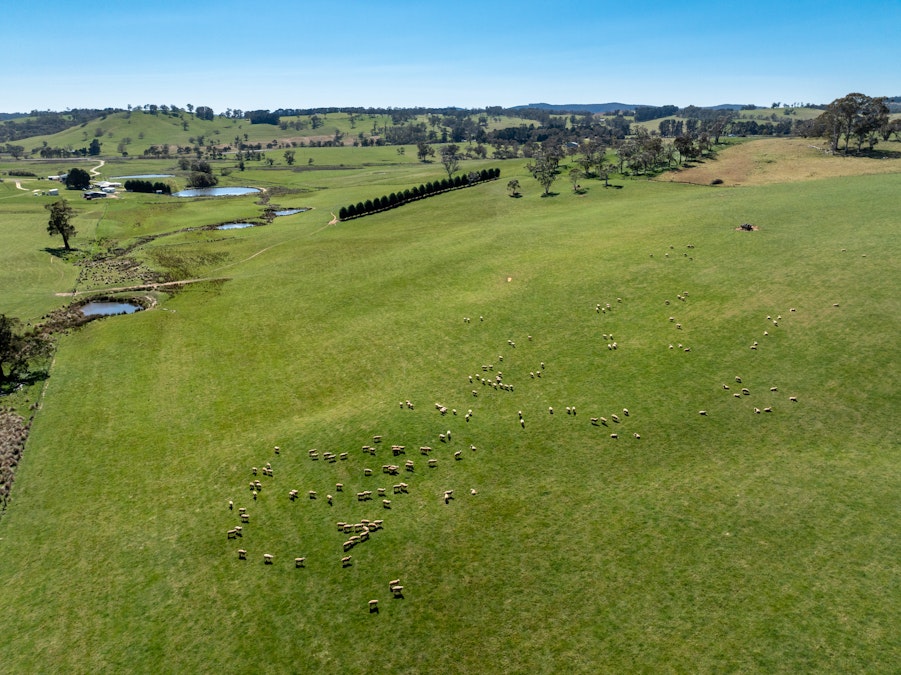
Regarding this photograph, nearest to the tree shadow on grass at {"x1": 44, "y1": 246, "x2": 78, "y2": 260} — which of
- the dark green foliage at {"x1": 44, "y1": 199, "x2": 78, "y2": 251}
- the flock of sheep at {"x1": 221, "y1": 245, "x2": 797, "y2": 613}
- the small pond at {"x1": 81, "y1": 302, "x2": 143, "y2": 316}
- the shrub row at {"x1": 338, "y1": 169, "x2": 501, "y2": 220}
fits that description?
the dark green foliage at {"x1": 44, "y1": 199, "x2": 78, "y2": 251}

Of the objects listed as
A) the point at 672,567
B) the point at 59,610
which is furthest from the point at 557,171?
the point at 59,610

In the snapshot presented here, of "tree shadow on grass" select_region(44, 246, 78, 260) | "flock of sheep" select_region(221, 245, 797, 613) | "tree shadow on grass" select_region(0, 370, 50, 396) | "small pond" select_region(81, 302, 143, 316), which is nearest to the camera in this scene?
"flock of sheep" select_region(221, 245, 797, 613)

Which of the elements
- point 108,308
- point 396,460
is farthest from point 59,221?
point 396,460

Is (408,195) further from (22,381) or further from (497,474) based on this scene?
(497,474)

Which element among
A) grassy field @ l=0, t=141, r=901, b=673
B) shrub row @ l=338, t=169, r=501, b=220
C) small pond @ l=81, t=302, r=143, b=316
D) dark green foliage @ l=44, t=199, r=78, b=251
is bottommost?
grassy field @ l=0, t=141, r=901, b=673

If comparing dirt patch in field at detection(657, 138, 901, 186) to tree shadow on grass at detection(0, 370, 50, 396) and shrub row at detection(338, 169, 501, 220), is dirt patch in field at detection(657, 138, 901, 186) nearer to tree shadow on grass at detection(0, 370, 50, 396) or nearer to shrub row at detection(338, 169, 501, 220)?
shrub row at detection(338, 169, 501, 220)

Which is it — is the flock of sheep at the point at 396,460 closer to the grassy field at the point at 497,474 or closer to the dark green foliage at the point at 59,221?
the grassy field at the point at 497,474
